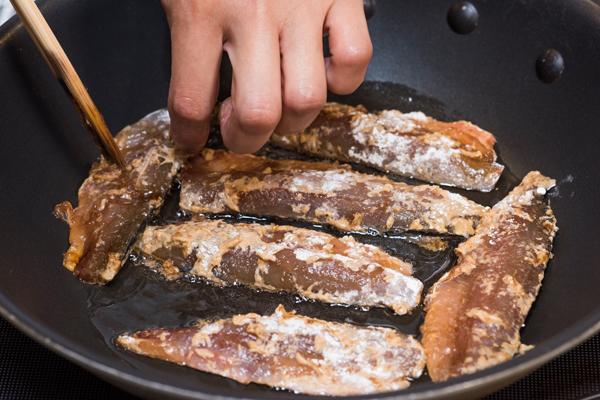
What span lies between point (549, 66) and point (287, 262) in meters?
1.36

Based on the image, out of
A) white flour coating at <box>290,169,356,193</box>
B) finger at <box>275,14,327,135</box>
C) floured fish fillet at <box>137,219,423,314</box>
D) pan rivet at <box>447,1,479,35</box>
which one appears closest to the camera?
finger at <box>275,14,327,135</box>

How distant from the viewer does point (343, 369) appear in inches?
51.3

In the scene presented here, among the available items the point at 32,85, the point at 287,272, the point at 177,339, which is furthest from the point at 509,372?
the point at 32,85

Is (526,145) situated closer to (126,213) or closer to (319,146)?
(319,146)

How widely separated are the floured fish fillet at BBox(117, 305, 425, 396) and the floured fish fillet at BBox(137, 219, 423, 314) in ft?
0.45

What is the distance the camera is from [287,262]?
1586 mm

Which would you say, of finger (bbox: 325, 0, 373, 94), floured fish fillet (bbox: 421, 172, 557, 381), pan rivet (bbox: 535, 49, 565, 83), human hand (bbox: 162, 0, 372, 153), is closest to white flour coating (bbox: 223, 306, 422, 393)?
floured fish fillet (bbox: 421, 172, 557, 381)

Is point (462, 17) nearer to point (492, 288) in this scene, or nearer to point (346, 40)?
point (346, 40)

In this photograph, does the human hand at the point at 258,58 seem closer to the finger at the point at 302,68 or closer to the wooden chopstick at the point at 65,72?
the finger at the point at 302,68

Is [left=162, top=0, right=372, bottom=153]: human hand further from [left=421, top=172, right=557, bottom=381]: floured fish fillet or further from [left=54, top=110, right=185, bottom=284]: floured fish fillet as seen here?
[left=421, top=172, right=557, bottom=381]: floured fish fillet

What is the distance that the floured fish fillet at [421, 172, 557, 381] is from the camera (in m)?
1.32

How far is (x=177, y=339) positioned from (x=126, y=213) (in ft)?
1.95

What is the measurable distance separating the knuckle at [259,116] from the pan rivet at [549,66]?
48.7 inches

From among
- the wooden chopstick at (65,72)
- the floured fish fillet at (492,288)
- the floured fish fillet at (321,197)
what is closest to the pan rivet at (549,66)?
the floured fish fillet at (492,288)
